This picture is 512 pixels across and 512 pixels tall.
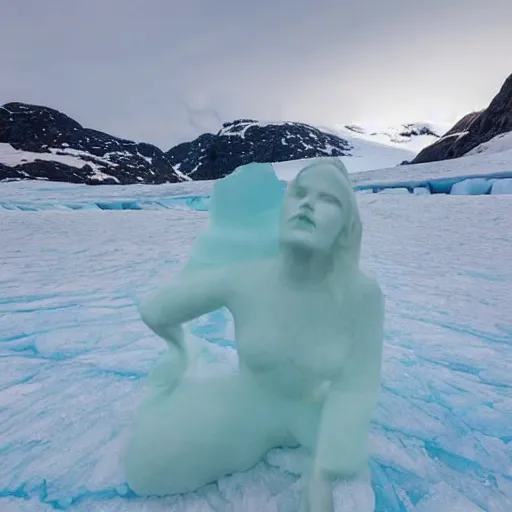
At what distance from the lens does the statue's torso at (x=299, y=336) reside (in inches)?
42.3

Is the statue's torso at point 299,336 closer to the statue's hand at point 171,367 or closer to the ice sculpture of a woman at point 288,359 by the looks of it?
the ice sculpture of a woman at point 288,359

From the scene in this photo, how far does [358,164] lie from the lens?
1469 inches

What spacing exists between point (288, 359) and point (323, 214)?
0.38 m

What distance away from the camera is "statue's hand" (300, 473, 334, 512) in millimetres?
939

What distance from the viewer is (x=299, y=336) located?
1.08 metres

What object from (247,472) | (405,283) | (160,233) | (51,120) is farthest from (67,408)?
(51,120)

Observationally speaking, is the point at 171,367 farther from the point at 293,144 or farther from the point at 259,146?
the point at 259,146

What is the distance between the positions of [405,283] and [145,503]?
287 centimetres

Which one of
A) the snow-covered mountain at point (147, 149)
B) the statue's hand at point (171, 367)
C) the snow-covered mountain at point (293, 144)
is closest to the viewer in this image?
the statue's hand at point (171, 367)

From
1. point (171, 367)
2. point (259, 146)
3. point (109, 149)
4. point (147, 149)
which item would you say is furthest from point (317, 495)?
point (259, 146)

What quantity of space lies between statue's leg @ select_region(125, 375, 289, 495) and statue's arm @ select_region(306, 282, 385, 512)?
206mm

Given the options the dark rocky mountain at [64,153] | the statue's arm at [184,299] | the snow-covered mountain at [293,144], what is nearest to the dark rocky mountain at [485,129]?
the snow-covered mountain at [293,144]

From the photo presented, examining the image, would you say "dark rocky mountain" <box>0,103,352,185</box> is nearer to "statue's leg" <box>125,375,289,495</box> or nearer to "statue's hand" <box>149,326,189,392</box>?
"statue's hand" <box>149,326,189,392</box>

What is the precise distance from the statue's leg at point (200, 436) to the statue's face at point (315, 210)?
1.55 feet
